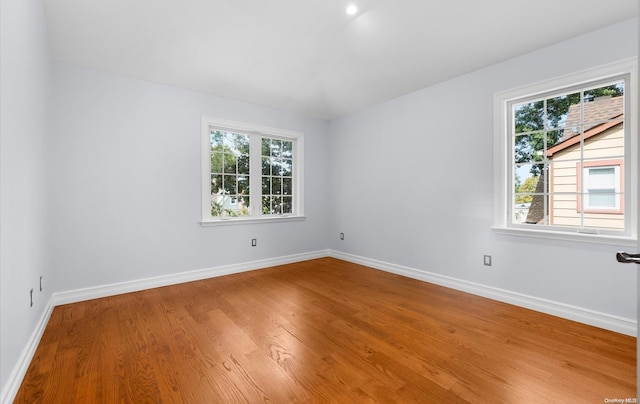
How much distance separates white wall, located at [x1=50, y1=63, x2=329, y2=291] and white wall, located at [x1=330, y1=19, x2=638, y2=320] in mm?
1780

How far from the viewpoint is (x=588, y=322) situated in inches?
91.0

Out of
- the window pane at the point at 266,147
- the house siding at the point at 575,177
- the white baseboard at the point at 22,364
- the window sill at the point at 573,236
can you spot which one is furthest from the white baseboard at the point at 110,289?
the house siding at the point at 575,177

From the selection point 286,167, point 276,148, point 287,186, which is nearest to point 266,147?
point 276,148

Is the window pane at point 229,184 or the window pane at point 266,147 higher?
the window pane at point 266,147

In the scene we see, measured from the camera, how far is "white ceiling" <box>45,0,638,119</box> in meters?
2.08

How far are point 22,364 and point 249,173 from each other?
116 inches

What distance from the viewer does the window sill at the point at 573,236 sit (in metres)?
2.16

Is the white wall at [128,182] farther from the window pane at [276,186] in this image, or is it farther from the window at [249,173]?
the window pane at [276,186]

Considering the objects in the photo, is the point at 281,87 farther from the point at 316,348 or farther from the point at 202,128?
the point at 316,348

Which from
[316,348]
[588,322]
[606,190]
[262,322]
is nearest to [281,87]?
[262,322]

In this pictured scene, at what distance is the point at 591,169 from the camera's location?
2.41 m

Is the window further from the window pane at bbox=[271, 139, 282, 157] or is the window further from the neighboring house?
the neighboring house

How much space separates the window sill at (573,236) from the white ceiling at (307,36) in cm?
169

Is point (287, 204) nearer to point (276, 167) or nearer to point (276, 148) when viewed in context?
point (276, 167)
